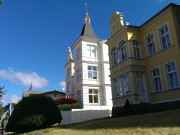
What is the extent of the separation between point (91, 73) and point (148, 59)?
12.6m

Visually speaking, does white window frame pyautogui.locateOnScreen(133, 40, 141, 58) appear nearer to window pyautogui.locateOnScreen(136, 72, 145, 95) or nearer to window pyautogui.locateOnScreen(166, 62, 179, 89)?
window pyautogui.locateOnScreen(136, 72, 145, 95)

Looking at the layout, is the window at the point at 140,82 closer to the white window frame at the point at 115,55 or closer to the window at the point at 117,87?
the window at the point at 117,87

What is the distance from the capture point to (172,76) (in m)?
15.0

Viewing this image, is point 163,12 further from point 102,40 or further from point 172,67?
point 102,40

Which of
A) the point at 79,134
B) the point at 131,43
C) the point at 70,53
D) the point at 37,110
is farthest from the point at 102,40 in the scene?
the point at 79,134

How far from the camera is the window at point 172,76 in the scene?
47.9 feet

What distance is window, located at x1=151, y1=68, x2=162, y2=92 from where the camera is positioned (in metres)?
16.3

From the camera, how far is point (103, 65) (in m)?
29.1

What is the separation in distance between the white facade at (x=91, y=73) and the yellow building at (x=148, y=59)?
7.64m

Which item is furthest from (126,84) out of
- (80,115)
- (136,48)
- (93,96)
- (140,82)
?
(93,96)

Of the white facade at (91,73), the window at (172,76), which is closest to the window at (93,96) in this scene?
the white facade at (91,73)

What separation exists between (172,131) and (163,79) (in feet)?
30.5

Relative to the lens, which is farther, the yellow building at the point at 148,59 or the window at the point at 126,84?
Result: the window at the point at 126,84

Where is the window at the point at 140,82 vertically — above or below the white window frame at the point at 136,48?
below
